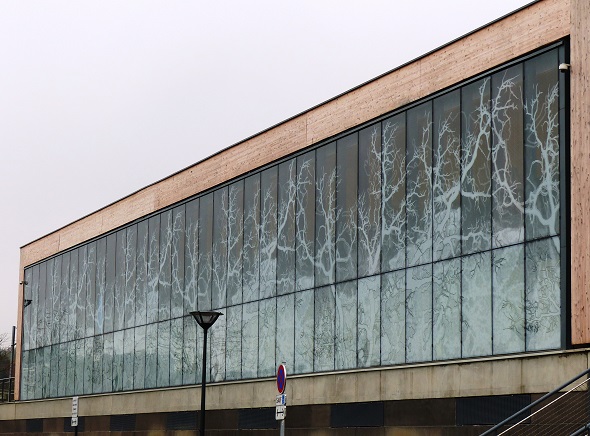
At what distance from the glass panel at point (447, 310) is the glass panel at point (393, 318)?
1.39 meters

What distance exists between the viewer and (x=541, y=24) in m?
27.0

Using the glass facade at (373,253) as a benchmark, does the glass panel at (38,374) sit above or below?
below

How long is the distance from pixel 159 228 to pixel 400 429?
18017 mm

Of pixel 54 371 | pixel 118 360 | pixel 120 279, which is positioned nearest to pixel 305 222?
pixel 120 279

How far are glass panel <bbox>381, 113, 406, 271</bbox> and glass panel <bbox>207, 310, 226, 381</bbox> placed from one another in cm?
989

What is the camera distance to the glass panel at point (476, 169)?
92.9 ft

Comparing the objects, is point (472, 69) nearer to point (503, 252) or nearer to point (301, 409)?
point (503, 252)

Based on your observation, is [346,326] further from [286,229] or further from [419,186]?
[419,186]

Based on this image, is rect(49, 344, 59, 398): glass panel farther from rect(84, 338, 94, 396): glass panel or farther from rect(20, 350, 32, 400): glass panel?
rect(84, 338, 94, 396): glass panel

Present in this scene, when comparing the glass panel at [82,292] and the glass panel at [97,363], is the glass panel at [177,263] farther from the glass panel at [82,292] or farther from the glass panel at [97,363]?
the glass panel at [82,292]

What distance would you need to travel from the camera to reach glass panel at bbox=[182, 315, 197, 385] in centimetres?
4191

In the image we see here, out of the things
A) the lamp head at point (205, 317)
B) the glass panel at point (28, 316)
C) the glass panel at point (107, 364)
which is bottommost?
the glass panel at point (107, 364)

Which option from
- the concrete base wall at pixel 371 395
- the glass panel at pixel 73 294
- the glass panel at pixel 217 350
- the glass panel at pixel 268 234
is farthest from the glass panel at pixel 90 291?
the glass panel at pixel 268 234

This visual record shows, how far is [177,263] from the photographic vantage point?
144 ft
